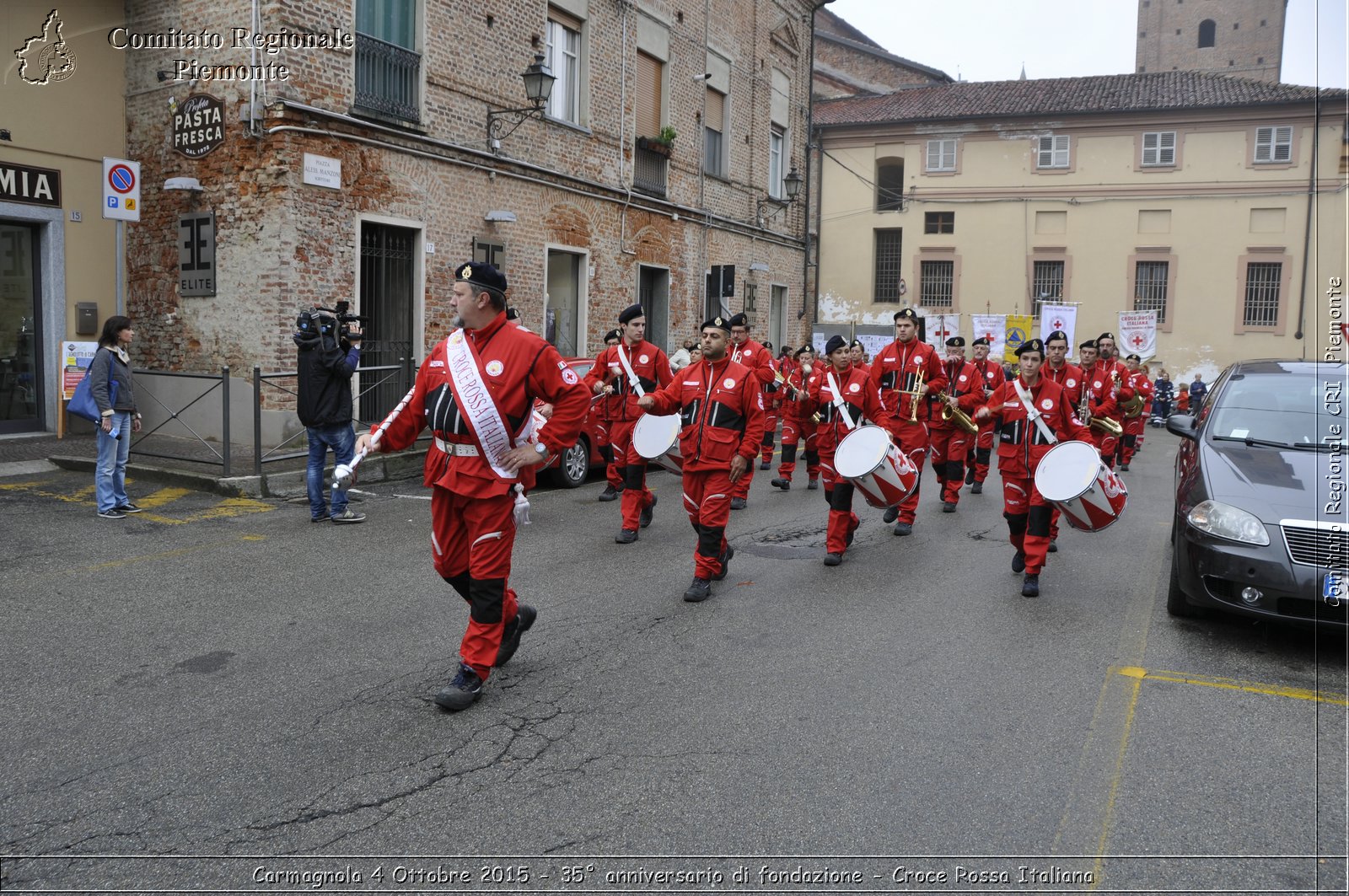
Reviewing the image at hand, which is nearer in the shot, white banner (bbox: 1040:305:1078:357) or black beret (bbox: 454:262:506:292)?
black beret (bbox: 454:262:506:292)

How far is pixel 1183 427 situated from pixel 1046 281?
3191cm

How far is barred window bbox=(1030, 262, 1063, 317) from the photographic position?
36938 mm

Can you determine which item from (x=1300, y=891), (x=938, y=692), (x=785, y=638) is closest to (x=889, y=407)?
(x=785, y=638)

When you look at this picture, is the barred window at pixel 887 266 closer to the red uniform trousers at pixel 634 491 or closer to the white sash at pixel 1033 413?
the red uniform trousers at pixel 634 491

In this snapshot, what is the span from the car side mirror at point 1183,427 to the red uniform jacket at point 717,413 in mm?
2923

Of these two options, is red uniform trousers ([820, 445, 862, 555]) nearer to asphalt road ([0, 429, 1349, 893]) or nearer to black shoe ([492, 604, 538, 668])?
asphalt road ([0, 429, 1349, 893])

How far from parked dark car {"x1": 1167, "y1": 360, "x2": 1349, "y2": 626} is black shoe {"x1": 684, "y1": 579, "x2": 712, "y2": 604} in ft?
9.82

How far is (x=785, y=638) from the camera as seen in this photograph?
242 inches

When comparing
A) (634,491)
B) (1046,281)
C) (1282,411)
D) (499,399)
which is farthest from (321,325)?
(1046,281)

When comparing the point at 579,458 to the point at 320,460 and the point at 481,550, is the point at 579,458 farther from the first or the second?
the point at 481,550

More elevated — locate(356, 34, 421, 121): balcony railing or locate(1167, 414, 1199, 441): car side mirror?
locate(356, 34, 421, 121): balcony railing

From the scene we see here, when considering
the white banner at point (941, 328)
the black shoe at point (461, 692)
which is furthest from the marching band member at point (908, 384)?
the white banner at point (941, 328)

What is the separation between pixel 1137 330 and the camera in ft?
106

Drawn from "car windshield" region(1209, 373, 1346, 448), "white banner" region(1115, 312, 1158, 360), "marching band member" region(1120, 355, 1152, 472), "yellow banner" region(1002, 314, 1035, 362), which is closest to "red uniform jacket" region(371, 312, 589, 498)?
"car windshield" region(1209, 373, 1346, 448)
